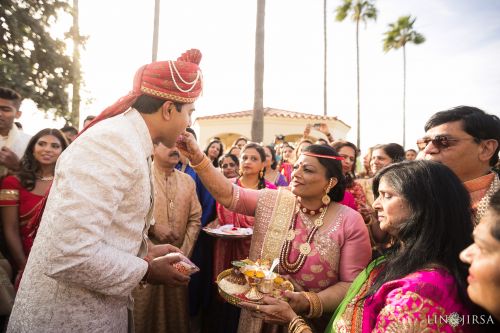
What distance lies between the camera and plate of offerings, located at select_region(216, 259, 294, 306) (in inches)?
86.7

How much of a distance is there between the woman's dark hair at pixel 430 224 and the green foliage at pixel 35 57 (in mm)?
9153

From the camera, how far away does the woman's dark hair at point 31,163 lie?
3.41 m

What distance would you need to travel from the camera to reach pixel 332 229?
109 inches

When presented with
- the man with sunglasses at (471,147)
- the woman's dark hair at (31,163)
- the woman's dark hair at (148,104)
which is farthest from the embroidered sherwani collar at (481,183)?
the woman's dark hair at (31,163)

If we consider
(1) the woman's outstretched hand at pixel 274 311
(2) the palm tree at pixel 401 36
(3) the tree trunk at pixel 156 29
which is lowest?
(1) the woman's outstretched hand at pixel 274 311

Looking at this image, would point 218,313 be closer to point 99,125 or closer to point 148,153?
point 148,153

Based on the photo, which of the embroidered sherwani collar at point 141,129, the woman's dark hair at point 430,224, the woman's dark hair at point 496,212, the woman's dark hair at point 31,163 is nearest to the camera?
the woman's dark hair at point 496,212

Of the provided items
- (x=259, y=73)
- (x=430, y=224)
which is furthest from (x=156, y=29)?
(x=430, y=224)

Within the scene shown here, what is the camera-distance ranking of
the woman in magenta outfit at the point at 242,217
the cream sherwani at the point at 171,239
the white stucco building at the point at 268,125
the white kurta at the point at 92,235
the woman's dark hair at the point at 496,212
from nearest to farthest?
the woman's dark hair at the point at 496,212 → the white kurta at the point at 92,235 → the cream sherwani at the point at 171,239 → the woman in magenta outfit at the point at 242,217 → the white stucco building at the point at 268,125

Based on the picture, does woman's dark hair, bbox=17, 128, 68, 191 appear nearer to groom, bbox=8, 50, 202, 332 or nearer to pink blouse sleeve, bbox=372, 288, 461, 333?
groom, bbox=8, 50, 202, 332

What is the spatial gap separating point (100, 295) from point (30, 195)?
2345mm

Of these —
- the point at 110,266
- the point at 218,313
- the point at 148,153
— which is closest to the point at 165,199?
the point at 218,313

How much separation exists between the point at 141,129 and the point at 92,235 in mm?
670

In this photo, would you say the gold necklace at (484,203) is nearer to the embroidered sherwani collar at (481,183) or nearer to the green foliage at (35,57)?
the embroidered sherwani collar at (481,183)
